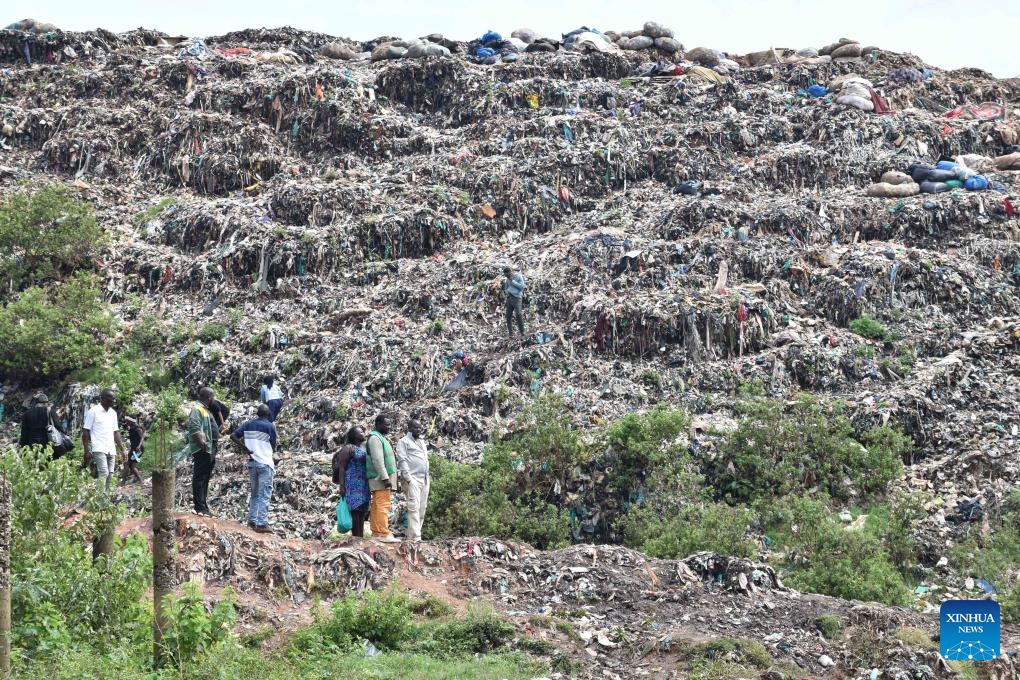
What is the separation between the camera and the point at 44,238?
1709 centimetres

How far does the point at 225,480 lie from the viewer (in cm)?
1279

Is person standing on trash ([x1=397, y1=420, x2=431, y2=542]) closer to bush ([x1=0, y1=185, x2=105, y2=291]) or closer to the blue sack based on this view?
bush ([x1=0, y1=185, x2=105, y2=291])

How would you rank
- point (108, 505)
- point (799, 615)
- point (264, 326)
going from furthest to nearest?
point (264, 326) → point (799, 615) → point (108, 505)

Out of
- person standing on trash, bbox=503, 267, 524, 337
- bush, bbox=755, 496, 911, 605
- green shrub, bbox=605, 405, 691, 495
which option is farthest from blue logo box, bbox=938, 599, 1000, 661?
person standing on trash, bbox=503, 267, 524, 337

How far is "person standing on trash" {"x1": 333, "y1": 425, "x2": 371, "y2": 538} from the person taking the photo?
9.87 metres

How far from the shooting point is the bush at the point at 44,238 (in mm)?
16875

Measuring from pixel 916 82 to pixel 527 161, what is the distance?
27.0 feet

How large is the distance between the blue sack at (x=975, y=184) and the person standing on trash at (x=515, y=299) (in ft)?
25.4

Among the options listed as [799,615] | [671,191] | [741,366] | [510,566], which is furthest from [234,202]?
[799,615]

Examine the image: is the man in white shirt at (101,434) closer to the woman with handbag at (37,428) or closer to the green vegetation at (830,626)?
the woman with handbag at (37,428)

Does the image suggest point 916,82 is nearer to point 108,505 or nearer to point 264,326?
point 264,326

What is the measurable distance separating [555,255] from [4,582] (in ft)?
37.7

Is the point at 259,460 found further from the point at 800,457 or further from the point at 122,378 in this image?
the point at 800,457

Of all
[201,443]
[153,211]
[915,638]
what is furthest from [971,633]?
[153,211]
